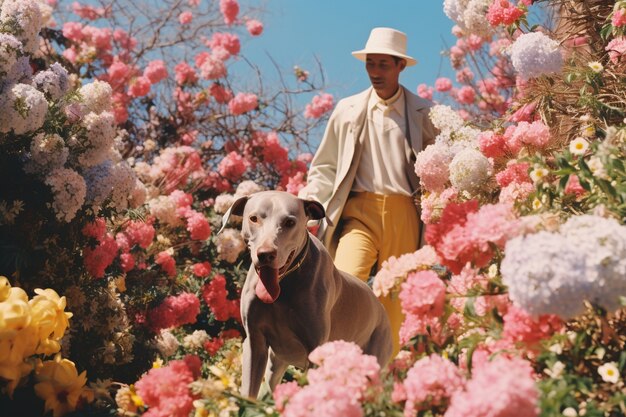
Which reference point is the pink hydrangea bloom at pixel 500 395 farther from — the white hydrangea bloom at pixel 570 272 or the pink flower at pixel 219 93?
the pink flower at pixel 219 93

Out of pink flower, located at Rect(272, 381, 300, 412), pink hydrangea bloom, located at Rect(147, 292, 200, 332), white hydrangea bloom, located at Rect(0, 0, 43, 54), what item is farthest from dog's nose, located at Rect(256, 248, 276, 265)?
pink hydrangea bloom, located at Rect(147, 292, 200, 332)

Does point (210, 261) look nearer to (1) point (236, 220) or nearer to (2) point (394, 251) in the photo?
(1) point (236, 220)

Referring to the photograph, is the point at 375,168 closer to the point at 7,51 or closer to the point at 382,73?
the point at 382,73

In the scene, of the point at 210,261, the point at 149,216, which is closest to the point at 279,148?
the point at 210,261

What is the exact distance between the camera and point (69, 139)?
412 cm

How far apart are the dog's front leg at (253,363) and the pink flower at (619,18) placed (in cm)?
237

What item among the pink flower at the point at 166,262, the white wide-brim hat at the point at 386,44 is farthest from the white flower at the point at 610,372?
the pink flower at the point at 166,262

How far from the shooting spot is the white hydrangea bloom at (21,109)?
11.7ft

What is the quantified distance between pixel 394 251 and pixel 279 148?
4692 mm

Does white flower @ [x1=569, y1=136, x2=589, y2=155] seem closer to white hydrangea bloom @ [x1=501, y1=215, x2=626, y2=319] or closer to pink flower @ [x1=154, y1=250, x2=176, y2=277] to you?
white hydrangea bloom @ [x1=501, y1=215, x2=626, y2=319]

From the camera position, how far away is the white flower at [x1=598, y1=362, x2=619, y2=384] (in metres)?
→ 1.92

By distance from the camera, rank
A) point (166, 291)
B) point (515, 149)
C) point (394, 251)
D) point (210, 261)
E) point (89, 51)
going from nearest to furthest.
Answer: point (515, 149), point (394, 251), point (166, 291), point (210, 261), point (89, 51)

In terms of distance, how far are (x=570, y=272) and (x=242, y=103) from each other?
8334 mm

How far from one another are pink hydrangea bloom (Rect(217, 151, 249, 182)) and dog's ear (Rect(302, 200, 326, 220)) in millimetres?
5436
